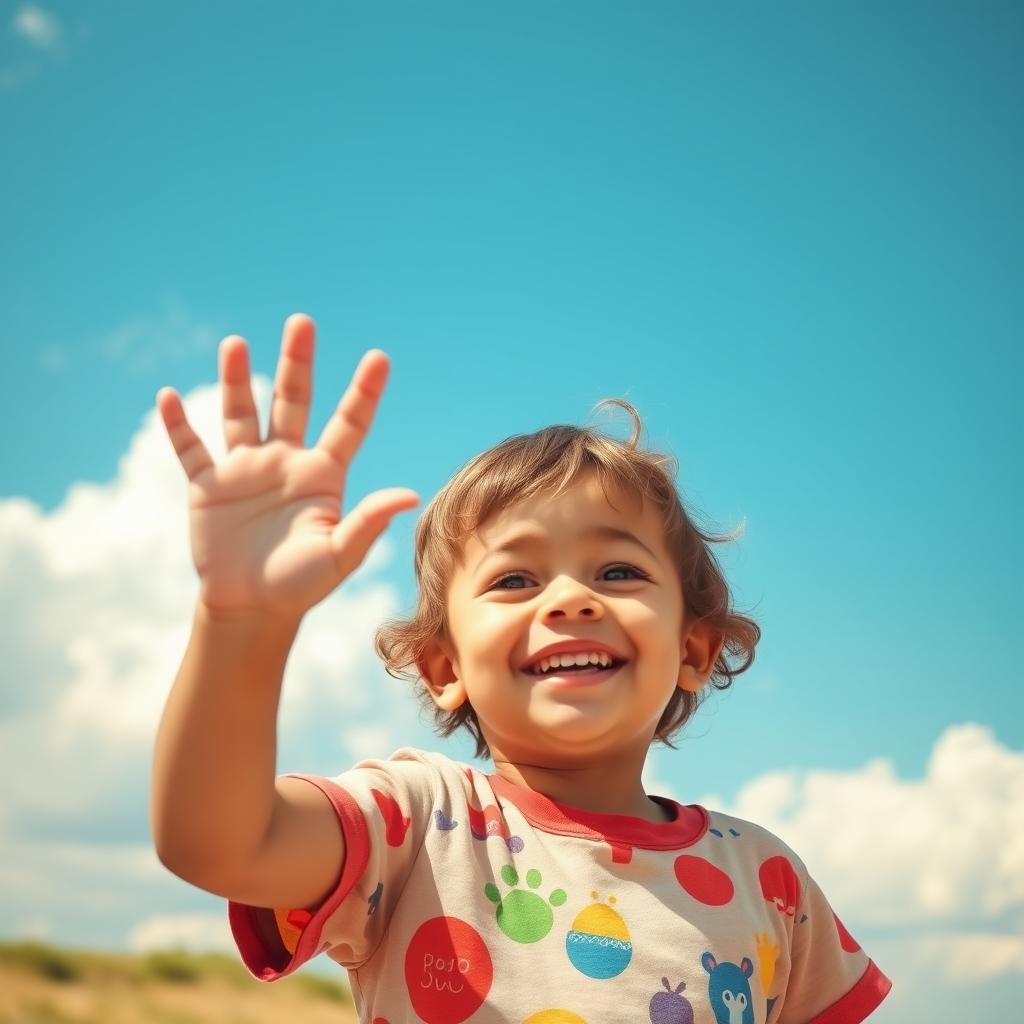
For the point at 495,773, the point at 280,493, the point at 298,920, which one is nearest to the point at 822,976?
the point at 495,773

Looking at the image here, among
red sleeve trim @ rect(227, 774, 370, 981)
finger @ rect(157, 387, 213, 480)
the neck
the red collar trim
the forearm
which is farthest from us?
the neck

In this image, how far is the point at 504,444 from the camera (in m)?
3.34

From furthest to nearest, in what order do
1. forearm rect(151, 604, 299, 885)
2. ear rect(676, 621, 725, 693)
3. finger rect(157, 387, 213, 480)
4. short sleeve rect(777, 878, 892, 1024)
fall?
ear rect(676, 621, 725, 693) < short sleeve rect(777, 878, 892, 1024) < finger rect(157, 387, 213, 480) < forearm rect(151, 604, 299, 885)

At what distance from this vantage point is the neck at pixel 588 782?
115 inches

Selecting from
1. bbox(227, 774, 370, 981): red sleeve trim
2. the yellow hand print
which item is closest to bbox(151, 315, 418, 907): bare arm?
bbox(227, 774, 370, 981): red sleeve trim

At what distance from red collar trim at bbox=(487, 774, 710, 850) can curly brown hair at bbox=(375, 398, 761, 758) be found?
55 cm

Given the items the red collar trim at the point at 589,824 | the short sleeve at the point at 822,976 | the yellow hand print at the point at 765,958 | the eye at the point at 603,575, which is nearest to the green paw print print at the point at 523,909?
the red collar trim at the point at 589,824

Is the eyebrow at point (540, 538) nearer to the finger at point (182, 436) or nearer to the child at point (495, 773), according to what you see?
the child at point (495, 773)

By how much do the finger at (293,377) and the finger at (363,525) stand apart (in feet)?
0.74

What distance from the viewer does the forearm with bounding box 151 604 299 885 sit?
2.01 m

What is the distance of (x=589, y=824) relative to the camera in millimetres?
2783

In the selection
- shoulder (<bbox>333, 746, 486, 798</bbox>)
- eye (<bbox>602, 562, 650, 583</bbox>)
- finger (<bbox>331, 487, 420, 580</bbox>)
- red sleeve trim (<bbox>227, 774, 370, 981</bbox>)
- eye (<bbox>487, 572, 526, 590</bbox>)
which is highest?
eye (<bbox>602, 562, 650, 583</bbox>)

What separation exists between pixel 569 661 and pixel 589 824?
0.37m

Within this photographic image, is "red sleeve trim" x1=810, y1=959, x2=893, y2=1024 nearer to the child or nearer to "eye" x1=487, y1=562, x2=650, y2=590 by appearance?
the child
